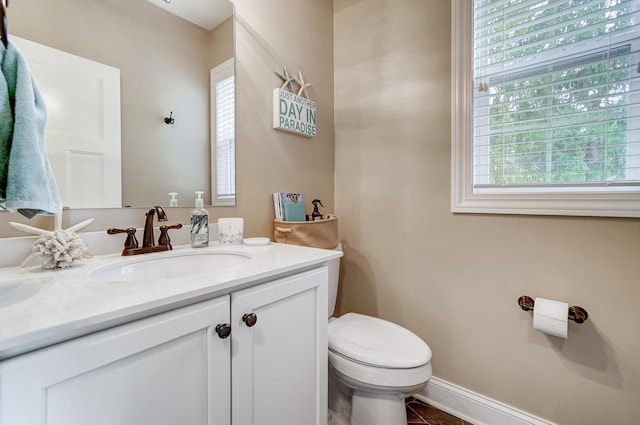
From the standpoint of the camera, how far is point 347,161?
1.79 m

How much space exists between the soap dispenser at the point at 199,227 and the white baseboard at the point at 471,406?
135cm

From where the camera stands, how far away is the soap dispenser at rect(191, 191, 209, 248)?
1098 millimetres

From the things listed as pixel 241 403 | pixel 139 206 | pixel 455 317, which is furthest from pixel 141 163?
pixel 455 317

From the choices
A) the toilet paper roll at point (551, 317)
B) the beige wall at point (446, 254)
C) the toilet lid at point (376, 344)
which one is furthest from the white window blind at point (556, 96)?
the toilet lid at point (376, 344)

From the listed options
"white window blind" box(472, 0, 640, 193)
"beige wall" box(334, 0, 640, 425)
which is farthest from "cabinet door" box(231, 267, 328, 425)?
"white window blind" box(472, 0, 640, 193)

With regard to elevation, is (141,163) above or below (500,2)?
below

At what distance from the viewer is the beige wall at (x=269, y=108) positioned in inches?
53.1

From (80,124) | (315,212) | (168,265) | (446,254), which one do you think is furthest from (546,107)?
(80,124)

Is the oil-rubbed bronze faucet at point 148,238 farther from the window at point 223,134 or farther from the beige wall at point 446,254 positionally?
the beige wall at point 446,254

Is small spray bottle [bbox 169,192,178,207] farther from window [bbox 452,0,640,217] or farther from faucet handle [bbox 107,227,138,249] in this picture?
window [bbox 452,0,640,217]

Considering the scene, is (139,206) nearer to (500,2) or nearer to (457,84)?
(457,84)

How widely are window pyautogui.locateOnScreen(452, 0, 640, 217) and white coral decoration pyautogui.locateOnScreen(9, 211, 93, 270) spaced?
1.48 metres

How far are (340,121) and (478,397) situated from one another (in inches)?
65.5

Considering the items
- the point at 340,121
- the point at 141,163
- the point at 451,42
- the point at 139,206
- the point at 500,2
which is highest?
the point at 500,2
